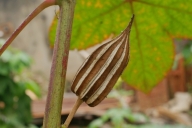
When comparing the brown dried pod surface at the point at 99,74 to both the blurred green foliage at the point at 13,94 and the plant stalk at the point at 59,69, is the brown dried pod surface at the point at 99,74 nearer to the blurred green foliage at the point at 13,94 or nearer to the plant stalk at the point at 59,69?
the plant stalk at the point at 59,69

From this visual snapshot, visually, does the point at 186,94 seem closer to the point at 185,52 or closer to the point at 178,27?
the point at 185,52

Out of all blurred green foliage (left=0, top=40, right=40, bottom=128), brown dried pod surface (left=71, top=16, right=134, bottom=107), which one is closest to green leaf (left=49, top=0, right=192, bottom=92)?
brown dried pod surface (left=71, top=16, right=134, bottom=107)

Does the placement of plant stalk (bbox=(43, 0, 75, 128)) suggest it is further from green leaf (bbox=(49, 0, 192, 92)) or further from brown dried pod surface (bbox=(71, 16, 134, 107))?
green leaf (bbox=(49, 0, 192, 92))

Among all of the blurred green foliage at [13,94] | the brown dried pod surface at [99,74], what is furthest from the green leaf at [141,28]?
the blurred green foliage at [13,94]

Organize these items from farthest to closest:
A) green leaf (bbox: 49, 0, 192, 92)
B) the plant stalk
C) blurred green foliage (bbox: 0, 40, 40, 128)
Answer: blurred green foliage (bbox: 0, 40, 40, 128), green leaf (bbox: 49, 0, 192, 92), the plant stalk

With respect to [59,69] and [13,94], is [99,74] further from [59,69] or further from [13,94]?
[13,94]

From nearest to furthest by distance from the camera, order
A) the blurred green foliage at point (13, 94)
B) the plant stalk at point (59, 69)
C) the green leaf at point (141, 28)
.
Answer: the plant stalk at point (59, 69)
the green leaf at point (141, 28)
the blurred green foliage at point (13, 94)
